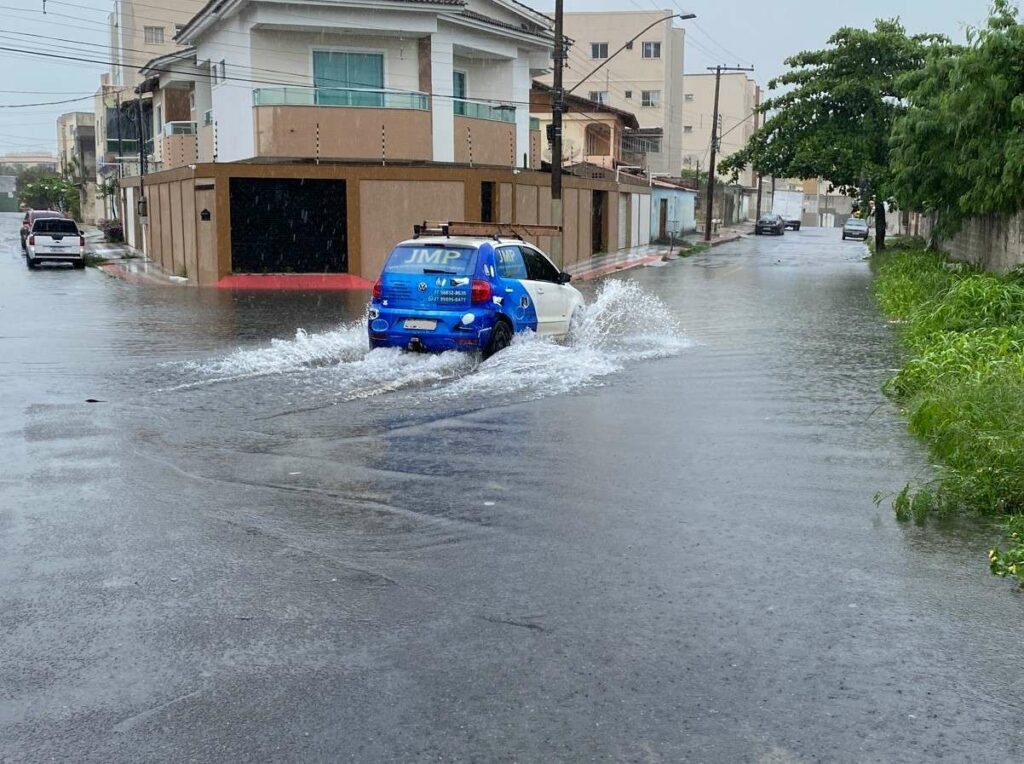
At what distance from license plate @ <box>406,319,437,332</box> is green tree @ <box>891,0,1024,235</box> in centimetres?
987

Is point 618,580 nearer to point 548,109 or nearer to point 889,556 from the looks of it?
point 889,556

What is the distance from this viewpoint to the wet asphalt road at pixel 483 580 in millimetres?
4410

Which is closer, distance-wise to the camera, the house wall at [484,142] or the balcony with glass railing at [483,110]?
the house wall at [484,142]

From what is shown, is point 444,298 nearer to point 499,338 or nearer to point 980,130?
point 499,338

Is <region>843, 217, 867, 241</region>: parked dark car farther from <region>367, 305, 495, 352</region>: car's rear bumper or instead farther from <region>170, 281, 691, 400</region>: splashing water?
<region>367, 305, 495, 352</region>: car's rear bumper

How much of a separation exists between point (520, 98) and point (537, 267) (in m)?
21.8

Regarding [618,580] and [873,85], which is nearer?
[618,580]

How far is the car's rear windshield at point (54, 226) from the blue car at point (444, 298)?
2689cm

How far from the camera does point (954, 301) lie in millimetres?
15742

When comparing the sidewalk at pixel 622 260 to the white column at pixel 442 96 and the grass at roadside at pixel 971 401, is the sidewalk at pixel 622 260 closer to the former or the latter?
the white column at pixel 442 96

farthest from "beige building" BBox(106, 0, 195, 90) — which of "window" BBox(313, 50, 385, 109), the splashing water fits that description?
the splashing water

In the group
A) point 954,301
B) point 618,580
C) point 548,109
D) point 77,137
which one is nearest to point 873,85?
point 548,109

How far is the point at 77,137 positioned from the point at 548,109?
47.0m

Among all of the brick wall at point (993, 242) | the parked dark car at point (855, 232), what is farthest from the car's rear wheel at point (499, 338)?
the parked dark car at point (855, 232)
